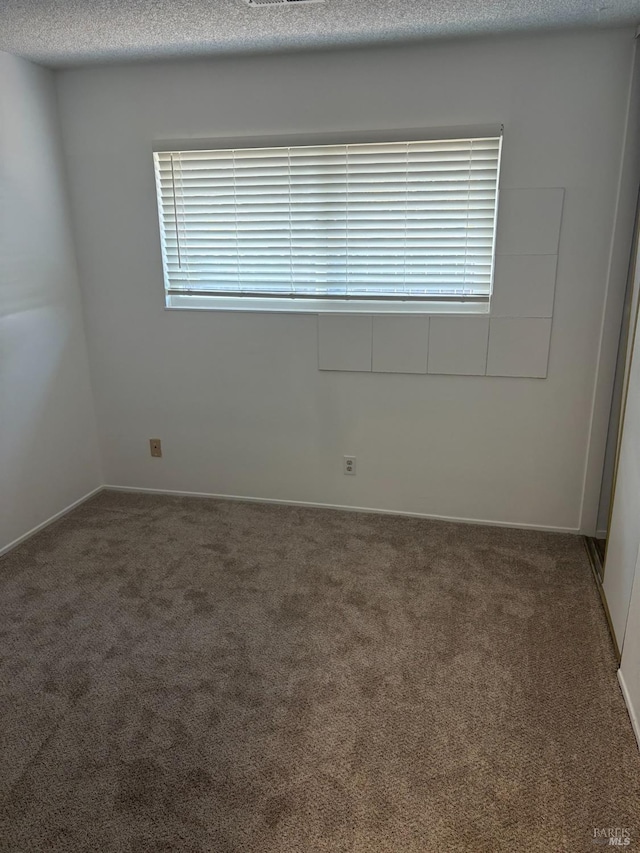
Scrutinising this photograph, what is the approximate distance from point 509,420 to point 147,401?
213cm

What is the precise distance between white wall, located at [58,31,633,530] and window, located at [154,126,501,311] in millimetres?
110

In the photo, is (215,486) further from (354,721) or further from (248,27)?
(248,27)

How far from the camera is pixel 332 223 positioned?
3051mm

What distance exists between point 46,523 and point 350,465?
69.8 inches

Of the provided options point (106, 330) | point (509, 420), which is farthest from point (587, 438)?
point (106, 330)

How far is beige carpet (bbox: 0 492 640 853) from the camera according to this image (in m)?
1.58

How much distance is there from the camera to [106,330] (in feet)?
11.5

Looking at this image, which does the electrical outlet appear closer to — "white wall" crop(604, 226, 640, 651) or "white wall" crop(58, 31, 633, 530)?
"white wall" crop(58, 31, 633, 530)

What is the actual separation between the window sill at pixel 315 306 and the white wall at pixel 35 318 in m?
0.65

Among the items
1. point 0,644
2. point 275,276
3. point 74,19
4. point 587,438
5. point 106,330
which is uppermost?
point 74,19

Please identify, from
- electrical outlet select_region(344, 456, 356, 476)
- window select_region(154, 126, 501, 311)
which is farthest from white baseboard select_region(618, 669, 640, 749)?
window select_region(154, 126, 501, 311)

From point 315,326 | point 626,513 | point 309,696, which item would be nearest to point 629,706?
point 626,513

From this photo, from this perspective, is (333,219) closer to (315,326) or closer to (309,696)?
(315,326)

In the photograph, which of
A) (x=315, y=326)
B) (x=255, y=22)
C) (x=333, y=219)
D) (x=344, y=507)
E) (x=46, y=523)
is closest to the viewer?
(x=255, y=22)
